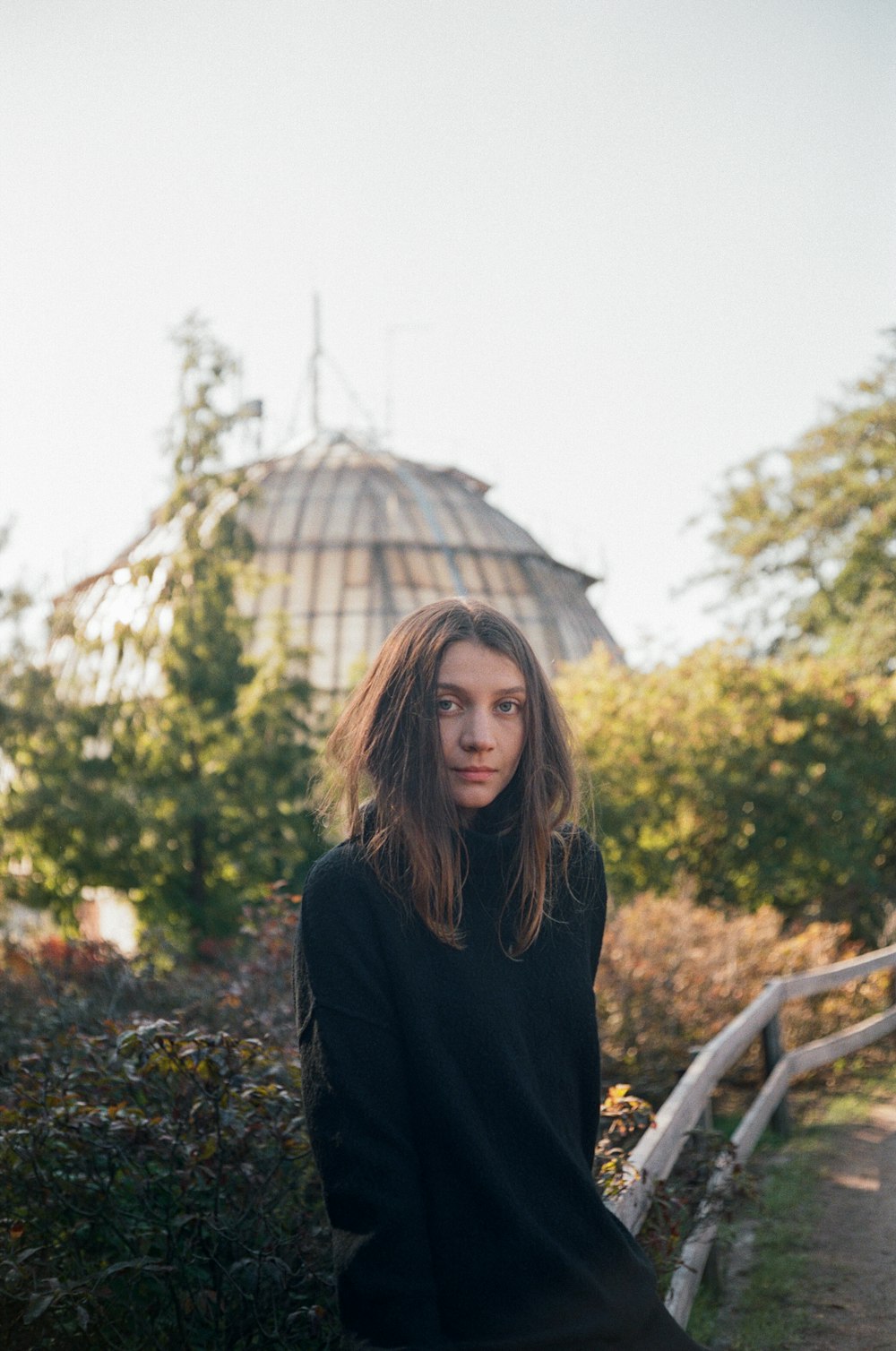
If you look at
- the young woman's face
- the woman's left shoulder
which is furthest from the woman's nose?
the woman's left shoulder

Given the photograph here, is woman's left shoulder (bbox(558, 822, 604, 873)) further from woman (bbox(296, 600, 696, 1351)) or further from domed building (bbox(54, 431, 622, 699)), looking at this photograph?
domed building (bbox(54, 431, 622, 699))

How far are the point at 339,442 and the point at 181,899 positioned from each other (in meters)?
25.9

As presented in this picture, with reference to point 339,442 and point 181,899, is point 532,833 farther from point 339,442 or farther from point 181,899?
point 339,442

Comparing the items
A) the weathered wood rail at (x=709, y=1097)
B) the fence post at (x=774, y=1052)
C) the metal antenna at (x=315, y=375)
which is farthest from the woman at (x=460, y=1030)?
the metal antenna at (x=315, y=375)

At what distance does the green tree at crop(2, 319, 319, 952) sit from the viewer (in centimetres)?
1448

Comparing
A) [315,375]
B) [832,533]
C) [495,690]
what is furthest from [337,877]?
[315,375]

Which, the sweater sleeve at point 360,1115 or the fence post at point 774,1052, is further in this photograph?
the fence post at point 774,1052

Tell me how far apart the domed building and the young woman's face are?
83.8 feet

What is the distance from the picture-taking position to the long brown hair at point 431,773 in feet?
7.98

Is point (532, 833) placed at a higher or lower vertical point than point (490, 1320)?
higher

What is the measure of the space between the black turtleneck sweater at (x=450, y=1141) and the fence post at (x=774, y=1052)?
21.5 ft

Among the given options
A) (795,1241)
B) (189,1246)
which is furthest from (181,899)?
(189,1246)

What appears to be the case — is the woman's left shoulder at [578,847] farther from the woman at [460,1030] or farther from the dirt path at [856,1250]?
the dirt path at [856,1250]

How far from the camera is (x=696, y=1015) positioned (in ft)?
30.3
